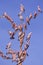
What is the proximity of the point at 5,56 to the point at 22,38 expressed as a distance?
2.01ft

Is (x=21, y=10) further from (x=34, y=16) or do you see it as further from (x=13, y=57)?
(x=13, y=57)

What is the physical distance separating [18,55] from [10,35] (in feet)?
1.76

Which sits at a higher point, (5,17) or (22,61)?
(5,17)

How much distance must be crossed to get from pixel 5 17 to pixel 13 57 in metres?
1.01

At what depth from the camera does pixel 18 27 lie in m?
12.7

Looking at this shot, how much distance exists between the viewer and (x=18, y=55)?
41.2 feet

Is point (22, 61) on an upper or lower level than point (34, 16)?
lower

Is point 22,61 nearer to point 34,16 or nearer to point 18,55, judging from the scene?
point 18,55

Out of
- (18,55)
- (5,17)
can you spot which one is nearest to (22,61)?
(18,55)

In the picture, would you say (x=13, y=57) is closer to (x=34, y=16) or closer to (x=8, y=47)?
(x=8, y=47)

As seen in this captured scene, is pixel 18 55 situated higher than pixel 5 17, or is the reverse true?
pixel 5 17

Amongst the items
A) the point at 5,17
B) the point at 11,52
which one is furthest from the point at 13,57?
the point at 5,17

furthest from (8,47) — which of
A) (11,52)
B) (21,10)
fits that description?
(21,10)

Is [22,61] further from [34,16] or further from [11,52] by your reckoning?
[34,16]
